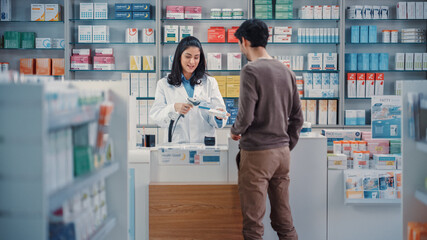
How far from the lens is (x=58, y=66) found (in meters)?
5.65

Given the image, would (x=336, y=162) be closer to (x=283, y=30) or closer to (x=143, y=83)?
(x=283, y=30)

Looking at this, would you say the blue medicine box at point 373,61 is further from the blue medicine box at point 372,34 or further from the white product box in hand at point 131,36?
the white product box in hand at point 131,36

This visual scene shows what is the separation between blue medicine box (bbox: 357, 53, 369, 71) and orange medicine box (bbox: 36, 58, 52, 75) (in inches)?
156

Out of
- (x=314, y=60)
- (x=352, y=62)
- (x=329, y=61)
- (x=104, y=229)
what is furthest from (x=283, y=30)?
(x=104, y=229)

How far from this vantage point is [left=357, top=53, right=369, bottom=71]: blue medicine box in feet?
18.2

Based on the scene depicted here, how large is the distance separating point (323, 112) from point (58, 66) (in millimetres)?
3455

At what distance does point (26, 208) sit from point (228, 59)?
176 inches

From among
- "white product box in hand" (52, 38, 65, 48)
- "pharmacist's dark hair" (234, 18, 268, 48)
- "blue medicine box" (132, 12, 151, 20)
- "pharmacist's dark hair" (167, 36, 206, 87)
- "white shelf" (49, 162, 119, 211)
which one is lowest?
"white shelf" (49, 162, 119, 211)

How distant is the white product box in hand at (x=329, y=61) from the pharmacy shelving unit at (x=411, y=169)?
10.9 ft

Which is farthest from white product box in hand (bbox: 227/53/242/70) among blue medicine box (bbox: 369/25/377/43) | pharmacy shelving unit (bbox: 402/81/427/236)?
pharmacy shelving unit (bbox: 402/81/427/236)

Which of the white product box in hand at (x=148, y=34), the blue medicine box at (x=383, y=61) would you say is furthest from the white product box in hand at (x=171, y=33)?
the blue medicine box at (x=383, y=61)

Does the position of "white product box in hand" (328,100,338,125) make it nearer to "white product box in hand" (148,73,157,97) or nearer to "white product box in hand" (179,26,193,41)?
"white product box in hand" (179,26,193,41)

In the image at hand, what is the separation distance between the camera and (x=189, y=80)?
3686 mm

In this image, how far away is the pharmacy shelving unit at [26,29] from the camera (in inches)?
230
